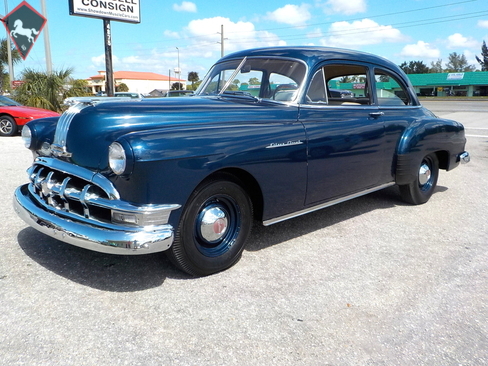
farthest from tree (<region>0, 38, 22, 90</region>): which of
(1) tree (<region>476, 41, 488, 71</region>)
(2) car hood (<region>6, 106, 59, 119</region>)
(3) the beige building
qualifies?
(1) tree (<region>476, 41, 488, 71</region>)

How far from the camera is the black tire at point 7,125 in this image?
34.6ft

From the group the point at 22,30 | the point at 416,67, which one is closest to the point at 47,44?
the point at 22,30

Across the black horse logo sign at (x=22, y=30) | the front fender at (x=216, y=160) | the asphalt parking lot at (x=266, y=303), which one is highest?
the black horse logo sign at (x=22, y=30)

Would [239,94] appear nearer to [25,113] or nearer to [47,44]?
[25,113]

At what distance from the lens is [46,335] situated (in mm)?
2207

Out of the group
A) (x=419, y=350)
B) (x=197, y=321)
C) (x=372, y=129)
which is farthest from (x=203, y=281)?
(x=372, y=129)

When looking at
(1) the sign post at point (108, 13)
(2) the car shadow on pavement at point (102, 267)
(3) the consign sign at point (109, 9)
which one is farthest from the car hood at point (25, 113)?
(2) the car shadow on pavement at point (102, 267)

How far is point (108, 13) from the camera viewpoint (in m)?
13.8

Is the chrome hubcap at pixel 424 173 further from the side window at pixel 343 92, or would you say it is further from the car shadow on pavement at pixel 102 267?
the car shadow on pavement at pixel 102 267

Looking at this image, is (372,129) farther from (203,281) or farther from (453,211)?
(203,281)

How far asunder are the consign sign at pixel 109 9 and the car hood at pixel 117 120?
1217 cm

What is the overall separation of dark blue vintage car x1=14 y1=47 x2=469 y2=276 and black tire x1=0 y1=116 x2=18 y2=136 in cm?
820

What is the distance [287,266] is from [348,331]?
889mm

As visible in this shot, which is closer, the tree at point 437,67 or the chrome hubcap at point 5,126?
the chrome hubcap at point 5,126
